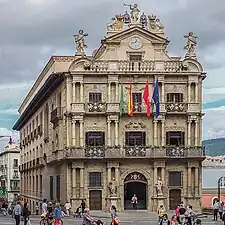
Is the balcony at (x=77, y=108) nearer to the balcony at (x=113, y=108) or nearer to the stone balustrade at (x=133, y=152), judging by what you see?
the balcony at (x=113, y=108)

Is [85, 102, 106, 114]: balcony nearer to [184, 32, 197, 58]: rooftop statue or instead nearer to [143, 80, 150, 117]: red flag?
[143, 80, 150, 117]: red flag

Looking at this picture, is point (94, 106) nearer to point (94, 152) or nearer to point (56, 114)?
point (94, 152)

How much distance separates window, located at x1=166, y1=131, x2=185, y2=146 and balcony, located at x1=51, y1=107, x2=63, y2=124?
1015 cm

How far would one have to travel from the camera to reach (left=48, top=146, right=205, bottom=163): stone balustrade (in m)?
65.3

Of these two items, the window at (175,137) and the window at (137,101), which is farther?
the window at (175,137)

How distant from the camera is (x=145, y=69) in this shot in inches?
2601

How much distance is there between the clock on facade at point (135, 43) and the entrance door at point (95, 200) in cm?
1341

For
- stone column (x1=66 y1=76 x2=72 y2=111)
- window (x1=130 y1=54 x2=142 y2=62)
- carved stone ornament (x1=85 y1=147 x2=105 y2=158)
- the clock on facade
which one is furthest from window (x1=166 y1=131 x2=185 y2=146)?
stone column (x1=66 y1=76 x2=72 y2=111)

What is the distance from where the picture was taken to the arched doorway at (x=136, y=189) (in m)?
66.6

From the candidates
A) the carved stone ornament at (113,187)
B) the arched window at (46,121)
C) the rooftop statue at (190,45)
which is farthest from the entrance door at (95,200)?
the arched window at (46,121)

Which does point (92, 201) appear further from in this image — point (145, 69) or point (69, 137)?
point (145, 69)

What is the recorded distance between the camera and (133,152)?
66000mm

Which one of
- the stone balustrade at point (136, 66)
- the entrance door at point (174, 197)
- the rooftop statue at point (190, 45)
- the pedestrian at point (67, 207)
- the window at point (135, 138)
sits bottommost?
the pedestrian at point (67, 207)

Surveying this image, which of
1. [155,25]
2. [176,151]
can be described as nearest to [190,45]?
[155,25]
